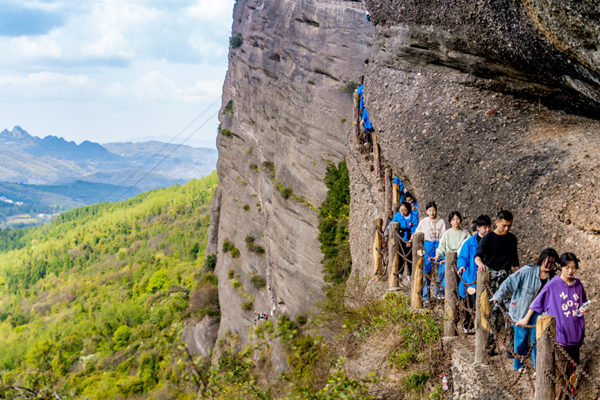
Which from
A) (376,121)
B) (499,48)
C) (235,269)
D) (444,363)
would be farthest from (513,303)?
(235,269)

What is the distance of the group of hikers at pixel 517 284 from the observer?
4.98m

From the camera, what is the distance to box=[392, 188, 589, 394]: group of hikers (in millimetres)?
4980

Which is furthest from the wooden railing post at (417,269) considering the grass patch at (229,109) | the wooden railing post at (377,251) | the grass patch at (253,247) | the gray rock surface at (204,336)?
the grass patch at (229,109)

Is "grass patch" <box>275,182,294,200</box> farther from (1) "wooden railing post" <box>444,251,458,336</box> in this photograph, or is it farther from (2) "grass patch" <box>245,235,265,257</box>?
(1) "wooden railing post" <box>444,251,458,336</box>

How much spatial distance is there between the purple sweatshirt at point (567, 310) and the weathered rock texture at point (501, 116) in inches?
31.5

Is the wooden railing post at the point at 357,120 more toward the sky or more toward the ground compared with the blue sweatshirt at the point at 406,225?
more toward the sky

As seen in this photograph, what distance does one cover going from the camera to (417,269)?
7.99 meters

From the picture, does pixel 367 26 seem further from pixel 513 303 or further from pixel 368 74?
pixel 513 303

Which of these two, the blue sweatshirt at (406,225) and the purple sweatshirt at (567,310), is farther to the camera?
the blue sweatshirt at (406,225)

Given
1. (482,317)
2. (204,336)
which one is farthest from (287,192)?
(482,317)

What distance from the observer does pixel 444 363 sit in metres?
6.62

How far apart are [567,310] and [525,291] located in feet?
1.78

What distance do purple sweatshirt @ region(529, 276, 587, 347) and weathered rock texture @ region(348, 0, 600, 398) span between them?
31.5 inches

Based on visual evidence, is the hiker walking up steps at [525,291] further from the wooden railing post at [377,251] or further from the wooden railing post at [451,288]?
the wooden railing post at [377,251]
